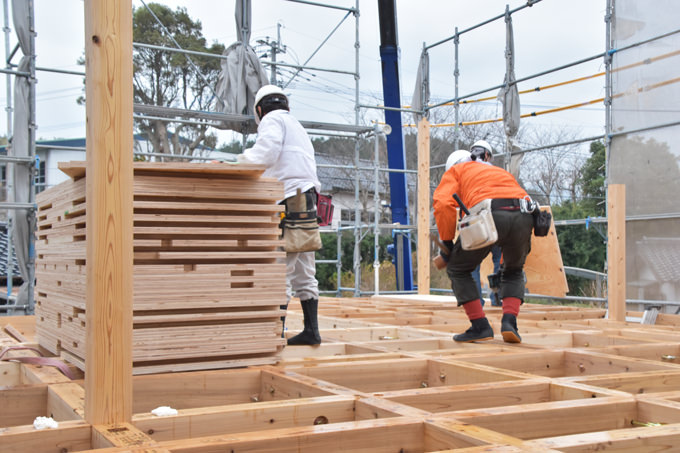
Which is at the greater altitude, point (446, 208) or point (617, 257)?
point (446, 208)

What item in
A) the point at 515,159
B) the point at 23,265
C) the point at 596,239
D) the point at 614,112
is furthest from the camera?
the point at 596,239

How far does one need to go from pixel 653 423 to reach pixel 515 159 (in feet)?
28.5

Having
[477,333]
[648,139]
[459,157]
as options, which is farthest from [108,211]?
[648,139]

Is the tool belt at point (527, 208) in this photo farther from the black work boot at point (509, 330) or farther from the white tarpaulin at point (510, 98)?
the white tarpaulin at point (510, 98)

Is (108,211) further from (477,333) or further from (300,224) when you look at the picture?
(477,333)

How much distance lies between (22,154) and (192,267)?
18.7 feet

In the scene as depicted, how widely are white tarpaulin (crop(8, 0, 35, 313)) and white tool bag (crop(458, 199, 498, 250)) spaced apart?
5754mm

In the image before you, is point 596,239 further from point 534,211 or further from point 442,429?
point 442,429

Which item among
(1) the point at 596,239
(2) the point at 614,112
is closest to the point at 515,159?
(2) the point at 614,112

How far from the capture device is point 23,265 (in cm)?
800

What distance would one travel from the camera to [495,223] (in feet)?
13.6

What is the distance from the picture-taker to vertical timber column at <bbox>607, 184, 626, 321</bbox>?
6.25 meters

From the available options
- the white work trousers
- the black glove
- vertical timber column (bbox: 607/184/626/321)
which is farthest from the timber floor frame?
vertical timber column (bbox: 607/184/626/321)

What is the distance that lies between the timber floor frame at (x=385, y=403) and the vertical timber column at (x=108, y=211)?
14cm
